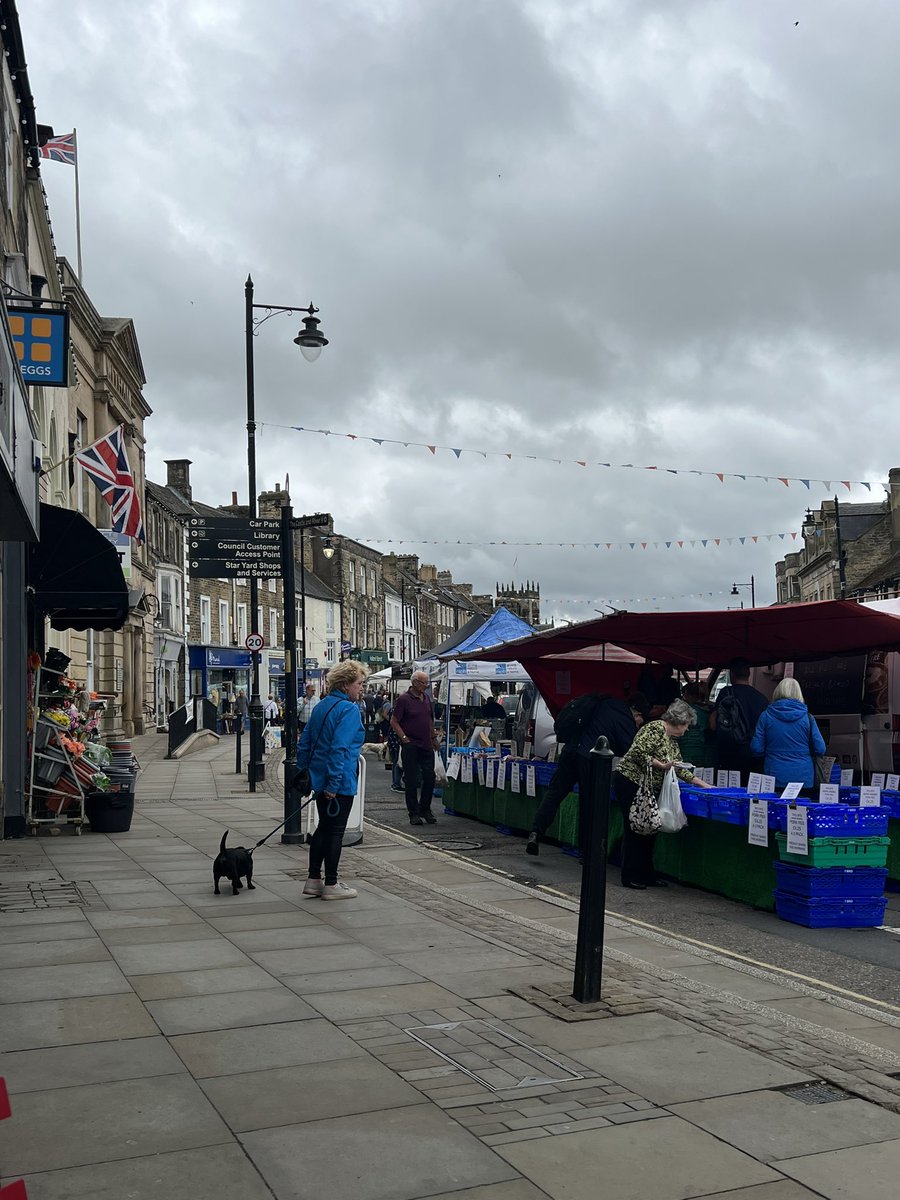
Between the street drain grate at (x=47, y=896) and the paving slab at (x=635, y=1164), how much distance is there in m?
5.27

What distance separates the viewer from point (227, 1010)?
544 centimetres

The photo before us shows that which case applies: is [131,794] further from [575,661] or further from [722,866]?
[722,866]

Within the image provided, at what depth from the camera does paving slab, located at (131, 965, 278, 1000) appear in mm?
5762

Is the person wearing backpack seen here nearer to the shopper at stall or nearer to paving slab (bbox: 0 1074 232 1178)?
the shopper at stall

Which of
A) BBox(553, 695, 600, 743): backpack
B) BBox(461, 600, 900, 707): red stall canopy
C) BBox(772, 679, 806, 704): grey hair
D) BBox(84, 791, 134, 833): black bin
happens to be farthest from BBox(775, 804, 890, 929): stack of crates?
BBox(84, 791, 134, 833): black bin

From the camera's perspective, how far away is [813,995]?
235 inches

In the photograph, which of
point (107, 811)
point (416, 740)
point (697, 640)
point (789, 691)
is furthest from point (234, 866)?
point (416, 740)

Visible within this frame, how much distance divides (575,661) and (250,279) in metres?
9.41

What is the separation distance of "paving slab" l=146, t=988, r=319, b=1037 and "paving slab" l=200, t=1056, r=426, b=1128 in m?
0.74

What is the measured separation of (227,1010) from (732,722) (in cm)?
634

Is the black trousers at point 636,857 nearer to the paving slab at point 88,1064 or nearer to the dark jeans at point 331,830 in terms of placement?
the dark jeans at point 331,830

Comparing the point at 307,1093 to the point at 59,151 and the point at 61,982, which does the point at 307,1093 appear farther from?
the point at 59,151

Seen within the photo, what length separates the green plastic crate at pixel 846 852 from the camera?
772cm

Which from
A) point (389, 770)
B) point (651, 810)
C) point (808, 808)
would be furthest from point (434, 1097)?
point (389, 770)
